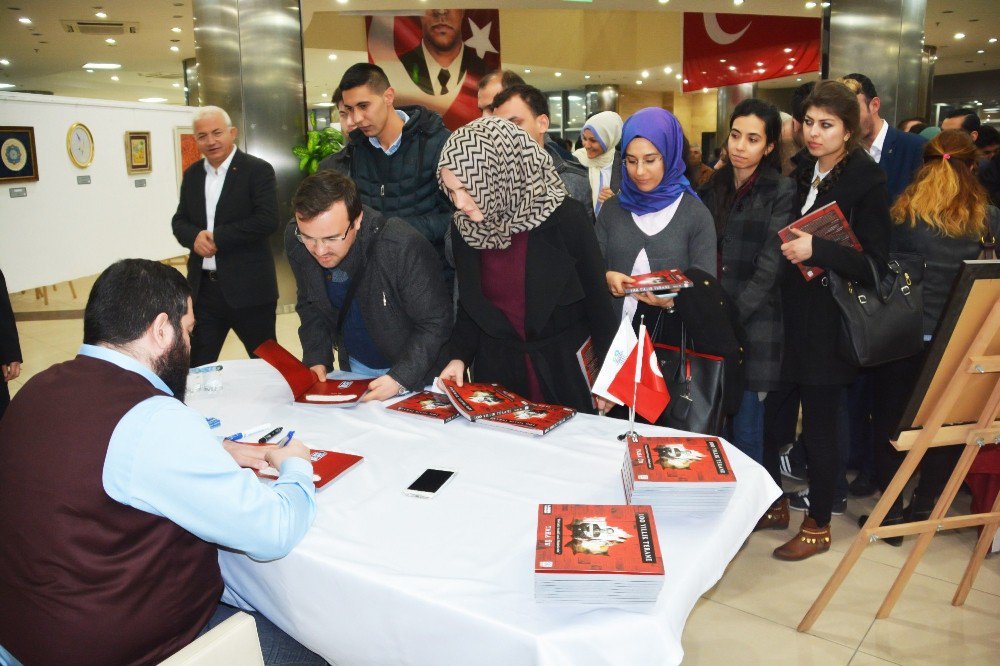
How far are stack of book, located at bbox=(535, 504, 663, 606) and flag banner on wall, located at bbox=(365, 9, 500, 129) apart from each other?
8.43 m

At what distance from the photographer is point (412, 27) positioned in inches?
357

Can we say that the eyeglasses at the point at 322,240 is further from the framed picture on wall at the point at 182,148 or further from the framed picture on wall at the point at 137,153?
the framed picture on wall at the point at 182,148

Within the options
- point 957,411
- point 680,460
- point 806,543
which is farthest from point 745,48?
point 680,460

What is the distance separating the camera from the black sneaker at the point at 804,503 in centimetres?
314

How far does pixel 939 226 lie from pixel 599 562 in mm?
2192

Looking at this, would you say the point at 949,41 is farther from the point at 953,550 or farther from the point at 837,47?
the point at 953,550

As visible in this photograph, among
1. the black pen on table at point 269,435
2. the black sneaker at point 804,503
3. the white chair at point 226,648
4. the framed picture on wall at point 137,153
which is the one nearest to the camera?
the white chair at point 226,648

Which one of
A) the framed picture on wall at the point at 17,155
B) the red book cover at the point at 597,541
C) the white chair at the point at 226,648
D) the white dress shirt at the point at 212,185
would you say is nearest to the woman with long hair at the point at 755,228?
the red book cover at the point at 597,541

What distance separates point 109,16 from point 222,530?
11147 millimetres

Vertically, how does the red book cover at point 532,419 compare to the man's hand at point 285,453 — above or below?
below

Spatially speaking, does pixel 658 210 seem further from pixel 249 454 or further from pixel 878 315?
pixel 249 454

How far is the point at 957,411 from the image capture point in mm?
2172

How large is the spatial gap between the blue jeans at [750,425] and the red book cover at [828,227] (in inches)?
27.2

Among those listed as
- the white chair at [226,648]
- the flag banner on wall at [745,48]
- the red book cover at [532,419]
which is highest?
the flag banner on wall at [745,48]
